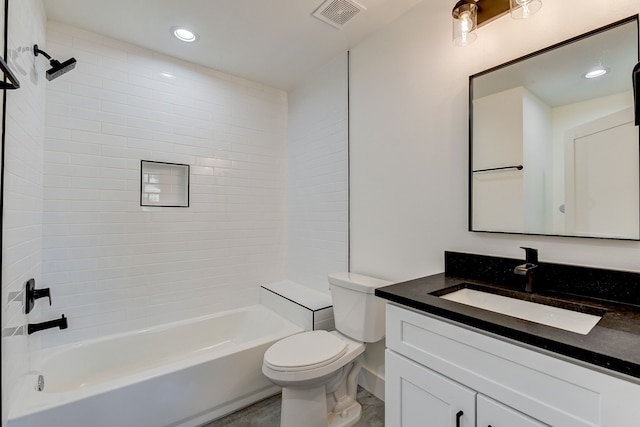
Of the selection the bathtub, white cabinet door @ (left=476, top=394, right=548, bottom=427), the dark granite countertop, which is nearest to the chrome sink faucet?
the dark granite countertop

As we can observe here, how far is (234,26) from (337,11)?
70cm

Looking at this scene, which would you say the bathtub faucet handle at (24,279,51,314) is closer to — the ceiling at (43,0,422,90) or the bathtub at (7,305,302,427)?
the bathtub at (7,305,302,427)

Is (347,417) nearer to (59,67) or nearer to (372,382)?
(372,382)

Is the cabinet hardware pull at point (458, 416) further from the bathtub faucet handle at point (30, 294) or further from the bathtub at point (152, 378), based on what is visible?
the bathtub faucet handle at point (30, 294)

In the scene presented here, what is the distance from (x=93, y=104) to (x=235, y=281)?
1730 millimetres

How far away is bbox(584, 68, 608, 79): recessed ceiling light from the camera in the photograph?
1.15 meters

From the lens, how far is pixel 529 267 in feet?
3.95

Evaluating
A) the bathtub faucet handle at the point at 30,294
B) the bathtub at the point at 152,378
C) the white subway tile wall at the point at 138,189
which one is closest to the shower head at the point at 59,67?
the white subway tile wall at the point at 138,189

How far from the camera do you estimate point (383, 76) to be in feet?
6.58

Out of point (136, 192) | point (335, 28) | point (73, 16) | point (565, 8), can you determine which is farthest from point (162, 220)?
point (565, 8)

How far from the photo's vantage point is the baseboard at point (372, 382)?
1983 mm

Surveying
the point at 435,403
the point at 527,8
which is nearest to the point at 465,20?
the point at 527,8

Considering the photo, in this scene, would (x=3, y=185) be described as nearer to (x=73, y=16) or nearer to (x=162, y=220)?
(x=162, y=220)

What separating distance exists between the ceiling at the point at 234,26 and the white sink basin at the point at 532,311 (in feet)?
5.56
